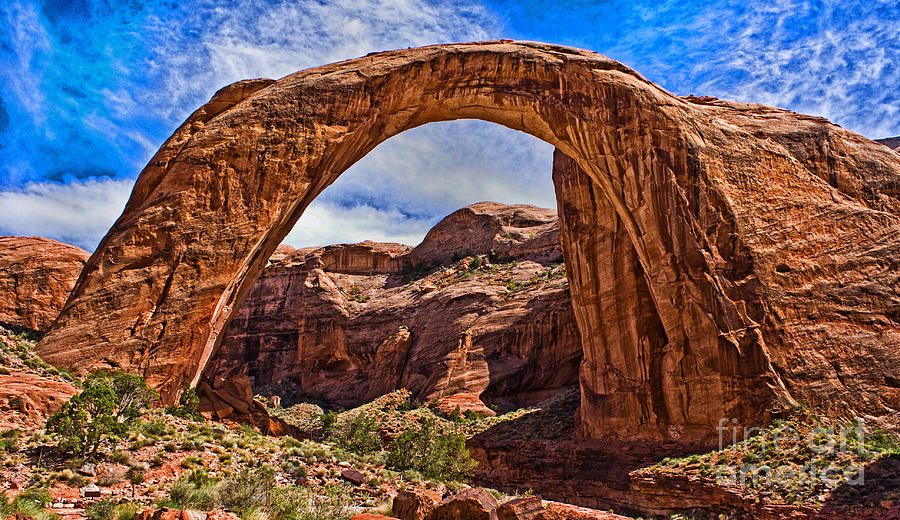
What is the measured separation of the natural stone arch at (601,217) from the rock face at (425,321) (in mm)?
10853

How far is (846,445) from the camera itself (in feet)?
49.0

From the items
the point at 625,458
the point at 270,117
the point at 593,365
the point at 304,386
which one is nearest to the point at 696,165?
the point at 593,365

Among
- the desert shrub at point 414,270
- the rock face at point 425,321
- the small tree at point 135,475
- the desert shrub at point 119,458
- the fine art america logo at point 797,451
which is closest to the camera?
the small tree at point 135,475

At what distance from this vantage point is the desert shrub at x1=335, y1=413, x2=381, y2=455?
24.2 metres

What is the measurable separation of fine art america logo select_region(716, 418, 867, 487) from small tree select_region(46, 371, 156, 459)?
14.5 meters

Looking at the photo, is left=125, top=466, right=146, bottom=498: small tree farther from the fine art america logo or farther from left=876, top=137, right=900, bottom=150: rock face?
left=876, top=137, right=900, bottom=150: rock face

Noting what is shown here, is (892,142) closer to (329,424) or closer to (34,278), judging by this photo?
(329,424)

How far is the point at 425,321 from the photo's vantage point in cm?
4031

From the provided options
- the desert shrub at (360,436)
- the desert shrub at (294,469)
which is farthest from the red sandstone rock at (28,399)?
the desert shrub at (360,436)

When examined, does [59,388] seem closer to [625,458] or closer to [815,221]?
[625,458]

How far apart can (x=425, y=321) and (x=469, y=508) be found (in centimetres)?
3207

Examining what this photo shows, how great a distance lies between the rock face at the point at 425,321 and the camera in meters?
33.9

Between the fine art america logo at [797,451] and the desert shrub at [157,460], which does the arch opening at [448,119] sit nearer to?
the fine art america logo at [797,451]

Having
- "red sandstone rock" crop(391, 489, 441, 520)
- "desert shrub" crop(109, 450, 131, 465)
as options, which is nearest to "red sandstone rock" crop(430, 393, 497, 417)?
"desert shrub" crop(109, 450, 131, 465)
